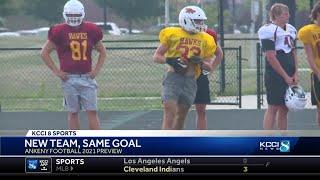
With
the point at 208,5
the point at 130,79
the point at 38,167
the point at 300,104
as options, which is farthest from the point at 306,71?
the point at 130,79

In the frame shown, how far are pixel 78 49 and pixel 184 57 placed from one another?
0.73m

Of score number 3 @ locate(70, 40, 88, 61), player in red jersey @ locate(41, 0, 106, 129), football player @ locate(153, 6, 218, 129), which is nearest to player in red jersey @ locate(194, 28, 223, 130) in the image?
football player @ locate(153, 6, 218, 129)

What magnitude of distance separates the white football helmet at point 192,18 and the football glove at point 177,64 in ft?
0.91

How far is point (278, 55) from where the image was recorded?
4.69m

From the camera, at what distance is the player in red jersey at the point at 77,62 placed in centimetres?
424

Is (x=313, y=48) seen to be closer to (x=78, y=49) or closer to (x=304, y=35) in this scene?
(x=304, y=35)

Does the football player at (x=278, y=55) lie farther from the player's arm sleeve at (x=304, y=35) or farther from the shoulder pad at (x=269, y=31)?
the player's arm sleeve at (x=304, y=35)

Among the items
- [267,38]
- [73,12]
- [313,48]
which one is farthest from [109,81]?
[313,48]

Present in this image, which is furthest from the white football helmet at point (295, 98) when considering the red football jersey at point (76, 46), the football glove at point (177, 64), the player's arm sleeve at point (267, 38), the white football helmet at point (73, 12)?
the white football helmet at point (73, 12)

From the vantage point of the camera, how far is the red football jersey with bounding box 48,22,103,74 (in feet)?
13.9

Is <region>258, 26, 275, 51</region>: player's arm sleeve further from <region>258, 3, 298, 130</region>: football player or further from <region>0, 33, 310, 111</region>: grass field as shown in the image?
<region>0, 33, 310, 111</region>: grass field

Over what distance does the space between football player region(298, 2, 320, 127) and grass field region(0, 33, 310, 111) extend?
8 cm

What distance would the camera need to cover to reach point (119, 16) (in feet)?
12.1

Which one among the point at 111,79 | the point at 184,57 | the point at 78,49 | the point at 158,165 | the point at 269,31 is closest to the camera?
the point at 158,165
